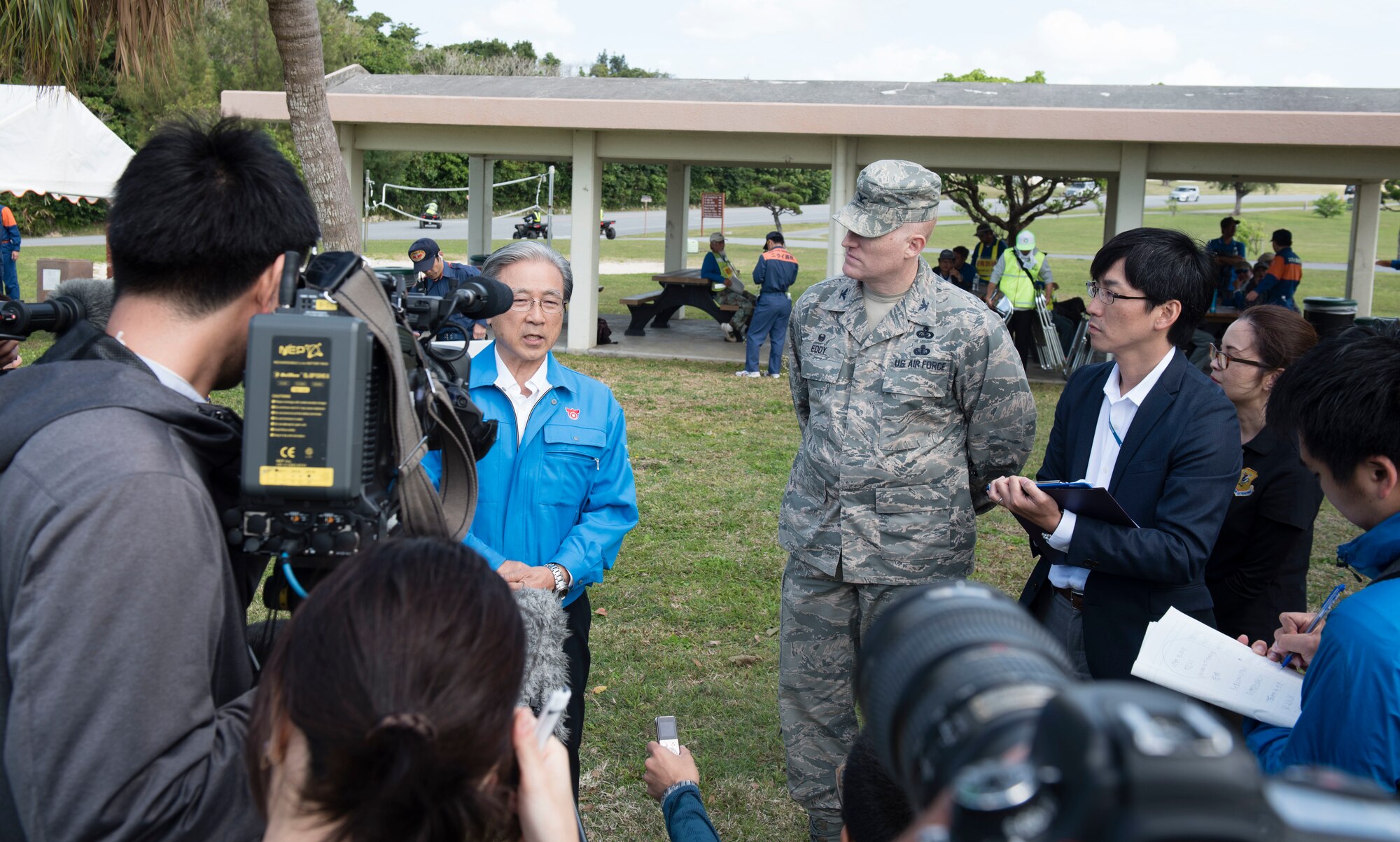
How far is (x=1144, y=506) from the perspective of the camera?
2.93 m

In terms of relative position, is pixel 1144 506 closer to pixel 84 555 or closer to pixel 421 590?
pixel 421 590

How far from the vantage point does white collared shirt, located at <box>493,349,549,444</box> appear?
311 centimetres

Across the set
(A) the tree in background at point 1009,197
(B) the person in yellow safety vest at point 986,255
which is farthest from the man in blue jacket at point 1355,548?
(A) the tree in background at point 1009,197

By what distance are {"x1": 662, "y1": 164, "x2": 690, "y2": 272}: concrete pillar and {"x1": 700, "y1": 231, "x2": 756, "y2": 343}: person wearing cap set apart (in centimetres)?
227

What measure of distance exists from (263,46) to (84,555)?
3794 cm

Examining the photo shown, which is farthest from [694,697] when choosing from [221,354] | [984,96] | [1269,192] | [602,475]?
[1269,192]

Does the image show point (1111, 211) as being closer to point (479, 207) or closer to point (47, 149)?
point (479, 207)

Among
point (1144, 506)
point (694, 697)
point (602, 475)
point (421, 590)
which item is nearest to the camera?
point (421, 590)

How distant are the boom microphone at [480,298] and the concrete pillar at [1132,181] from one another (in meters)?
12.0

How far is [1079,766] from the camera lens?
0.67 metres

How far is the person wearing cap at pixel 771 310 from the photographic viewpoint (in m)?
13.1

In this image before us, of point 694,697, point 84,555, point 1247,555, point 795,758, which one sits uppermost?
point 84,555

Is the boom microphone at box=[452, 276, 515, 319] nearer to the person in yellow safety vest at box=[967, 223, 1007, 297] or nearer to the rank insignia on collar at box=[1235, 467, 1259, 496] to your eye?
the rank insignia on collar at box=[1235, 467, 1259, 496]

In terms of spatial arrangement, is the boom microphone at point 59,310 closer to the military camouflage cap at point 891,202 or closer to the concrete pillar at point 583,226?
the military camouflage cap at point 891,202
